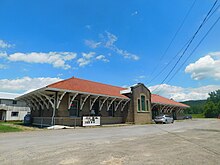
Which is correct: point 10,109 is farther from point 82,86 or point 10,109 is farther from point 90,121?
point 90,121

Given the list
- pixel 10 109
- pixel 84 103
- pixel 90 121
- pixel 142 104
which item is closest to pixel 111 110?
pixel 84 103

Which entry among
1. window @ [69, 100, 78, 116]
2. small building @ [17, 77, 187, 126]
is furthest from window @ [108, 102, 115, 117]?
window @ [69, 100, 78, 116]

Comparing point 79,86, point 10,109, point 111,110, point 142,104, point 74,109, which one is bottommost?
point 10,109

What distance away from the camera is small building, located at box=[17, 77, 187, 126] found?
1689 cm

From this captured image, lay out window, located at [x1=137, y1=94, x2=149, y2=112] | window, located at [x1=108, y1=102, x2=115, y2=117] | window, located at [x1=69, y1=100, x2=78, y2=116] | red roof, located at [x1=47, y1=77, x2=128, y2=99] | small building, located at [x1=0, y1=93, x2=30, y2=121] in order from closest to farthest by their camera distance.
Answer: red roof, located at [x1=47, y1=77, x2=128, y2=99] → window, located at [x1=69, y1=100, x2=78, y2=116] → window, located at [x1=108, y1=102, x2=115, y2=117] → window, located at [x1=137, y1=94, x2=149, y2=112] → small building, located at [x1=0, y1=93, x2=30, y2=121]

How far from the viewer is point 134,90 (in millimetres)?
25094

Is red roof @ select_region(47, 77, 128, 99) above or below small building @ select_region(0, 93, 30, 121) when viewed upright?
above

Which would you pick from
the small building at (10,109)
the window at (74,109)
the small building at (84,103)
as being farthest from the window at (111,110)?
the small building at (10,109)

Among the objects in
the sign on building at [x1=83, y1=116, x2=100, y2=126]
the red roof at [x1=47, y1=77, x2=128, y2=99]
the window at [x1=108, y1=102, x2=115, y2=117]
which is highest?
the red roof at [x1=47, y1=77, x2=128, y2=99]

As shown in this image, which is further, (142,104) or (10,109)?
(10,109)

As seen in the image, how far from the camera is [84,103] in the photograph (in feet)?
63.9

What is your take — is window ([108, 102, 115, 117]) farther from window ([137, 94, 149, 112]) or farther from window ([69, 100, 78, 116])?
window ([69, 100, 78, 116])

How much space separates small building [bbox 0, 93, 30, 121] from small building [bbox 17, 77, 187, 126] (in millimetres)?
17391

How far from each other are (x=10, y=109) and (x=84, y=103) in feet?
88.6
